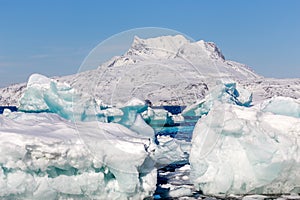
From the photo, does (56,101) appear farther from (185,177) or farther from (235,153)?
(235,153)

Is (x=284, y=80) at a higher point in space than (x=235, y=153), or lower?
higher

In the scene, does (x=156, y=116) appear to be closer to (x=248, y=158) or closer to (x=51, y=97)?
(x=51, y=97)

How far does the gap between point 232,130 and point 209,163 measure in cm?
92

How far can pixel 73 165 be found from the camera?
28.3 ft

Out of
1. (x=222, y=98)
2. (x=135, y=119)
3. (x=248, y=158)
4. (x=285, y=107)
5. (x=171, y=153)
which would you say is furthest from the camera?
(x=222, y=98)

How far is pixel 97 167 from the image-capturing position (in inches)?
346

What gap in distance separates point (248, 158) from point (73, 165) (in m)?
4.02

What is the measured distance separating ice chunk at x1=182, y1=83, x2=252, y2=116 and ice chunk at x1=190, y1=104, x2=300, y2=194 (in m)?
14.3

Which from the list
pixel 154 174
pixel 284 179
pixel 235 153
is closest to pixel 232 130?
pixel 235 153

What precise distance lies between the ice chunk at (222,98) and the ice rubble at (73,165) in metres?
16.4

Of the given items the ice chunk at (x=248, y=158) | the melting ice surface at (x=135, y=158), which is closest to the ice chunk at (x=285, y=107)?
the melting ice surface at (x=135, y=158)

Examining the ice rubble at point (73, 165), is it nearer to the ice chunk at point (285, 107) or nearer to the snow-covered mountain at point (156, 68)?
the snow-covered mountain at point (156, 68)

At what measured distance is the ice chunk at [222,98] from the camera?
28.3m

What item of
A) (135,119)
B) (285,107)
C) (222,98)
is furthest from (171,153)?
(222,98)
